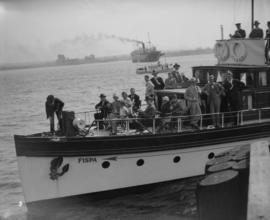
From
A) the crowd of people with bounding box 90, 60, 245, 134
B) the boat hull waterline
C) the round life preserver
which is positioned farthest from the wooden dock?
the round life preserver

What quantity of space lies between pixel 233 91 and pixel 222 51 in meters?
3.41

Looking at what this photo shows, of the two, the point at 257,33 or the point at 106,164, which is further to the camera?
the point at 257,33

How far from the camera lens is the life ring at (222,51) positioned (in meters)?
17.4

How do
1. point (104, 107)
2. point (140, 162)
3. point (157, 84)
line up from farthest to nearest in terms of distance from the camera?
point (157, 84)
point (104, 107)
point (140, 162)

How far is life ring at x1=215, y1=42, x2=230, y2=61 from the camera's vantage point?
17441 millimetres

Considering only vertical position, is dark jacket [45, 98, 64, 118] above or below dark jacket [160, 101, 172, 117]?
above

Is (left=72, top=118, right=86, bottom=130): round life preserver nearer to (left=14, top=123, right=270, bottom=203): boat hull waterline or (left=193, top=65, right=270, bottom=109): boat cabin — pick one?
(left=14, top=123, right=270, bottom=203): boat hull waterline

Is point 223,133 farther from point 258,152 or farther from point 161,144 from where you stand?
point 258,152

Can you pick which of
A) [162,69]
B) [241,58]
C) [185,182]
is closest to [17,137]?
[185,182]

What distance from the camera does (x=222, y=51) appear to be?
17.7 meters

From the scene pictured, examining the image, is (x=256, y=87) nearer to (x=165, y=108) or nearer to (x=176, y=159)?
(x=165, y=108)

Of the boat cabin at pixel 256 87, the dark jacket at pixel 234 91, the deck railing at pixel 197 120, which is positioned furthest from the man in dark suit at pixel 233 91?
the boat cabin at pixel 256 87

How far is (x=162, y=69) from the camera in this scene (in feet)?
393

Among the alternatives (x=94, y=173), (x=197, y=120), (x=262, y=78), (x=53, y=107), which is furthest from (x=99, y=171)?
(x=262, y=78)
